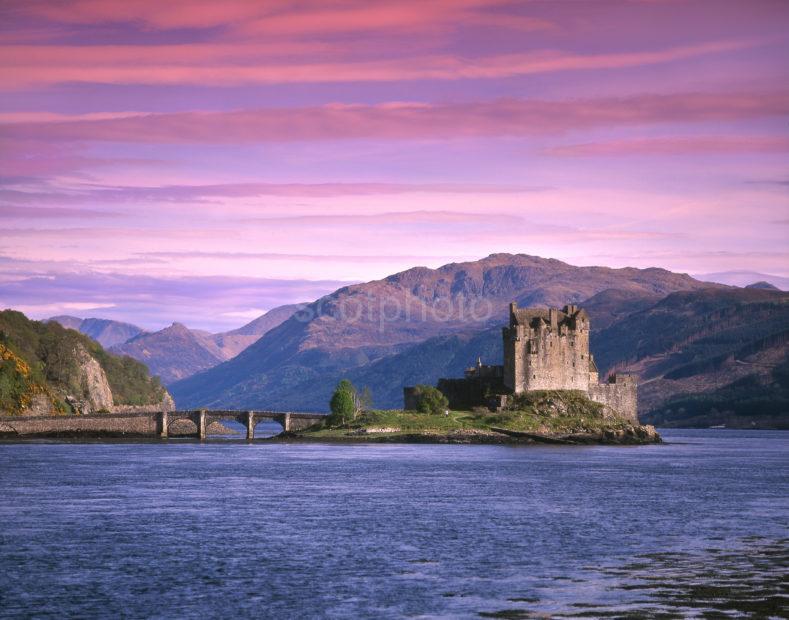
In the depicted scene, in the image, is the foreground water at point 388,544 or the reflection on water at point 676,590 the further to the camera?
Result: the foreground water at point 388,544

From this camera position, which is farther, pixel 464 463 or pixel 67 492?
pixel 464 463

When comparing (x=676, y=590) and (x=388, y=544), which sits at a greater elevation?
(x=388, y=544)

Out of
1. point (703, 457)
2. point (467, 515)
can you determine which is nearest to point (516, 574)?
Result: point (467, 515)

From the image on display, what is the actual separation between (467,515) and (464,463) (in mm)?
66051

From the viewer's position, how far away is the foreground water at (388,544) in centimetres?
5600

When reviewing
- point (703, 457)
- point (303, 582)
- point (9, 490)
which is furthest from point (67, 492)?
point (703, 457)

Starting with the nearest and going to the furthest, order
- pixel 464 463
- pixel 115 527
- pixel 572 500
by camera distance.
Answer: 1. pixel 115 527
2. pixel 572 500
3. pixel 464 463

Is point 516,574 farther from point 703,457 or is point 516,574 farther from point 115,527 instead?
point 703,457

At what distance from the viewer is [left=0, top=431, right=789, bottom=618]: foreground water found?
56.0m

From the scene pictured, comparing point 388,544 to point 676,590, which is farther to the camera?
point 388,544

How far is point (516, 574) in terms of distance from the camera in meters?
63.9

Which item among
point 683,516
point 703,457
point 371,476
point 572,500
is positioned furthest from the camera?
point 703,457

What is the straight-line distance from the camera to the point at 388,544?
7575cm

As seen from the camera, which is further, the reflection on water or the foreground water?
the foreground water
